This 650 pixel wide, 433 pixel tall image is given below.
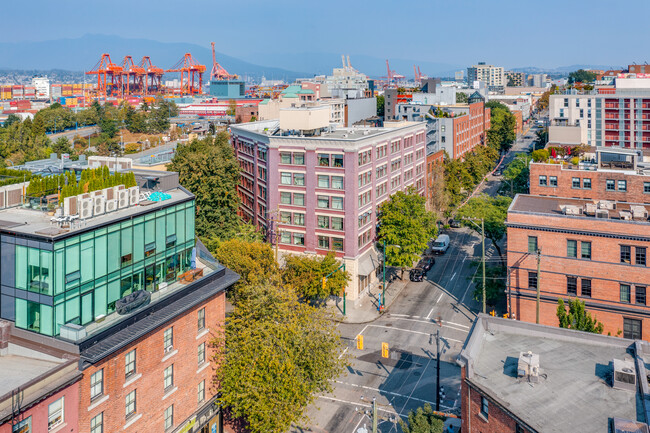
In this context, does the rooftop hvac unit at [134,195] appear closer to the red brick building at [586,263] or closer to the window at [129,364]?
the window at [129,364]

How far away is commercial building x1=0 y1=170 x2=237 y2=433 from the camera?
2770cm

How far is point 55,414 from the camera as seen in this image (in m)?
25.5

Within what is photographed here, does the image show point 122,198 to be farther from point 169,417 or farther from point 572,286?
point 572,286

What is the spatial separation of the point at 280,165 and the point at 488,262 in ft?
97.5

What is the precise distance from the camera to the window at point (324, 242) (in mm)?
63375

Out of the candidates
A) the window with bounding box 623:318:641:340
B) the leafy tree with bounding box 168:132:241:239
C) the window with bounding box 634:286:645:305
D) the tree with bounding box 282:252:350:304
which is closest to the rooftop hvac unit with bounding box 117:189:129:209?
the tree with bounding box 282:252:350:304

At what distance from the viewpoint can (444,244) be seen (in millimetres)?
81250

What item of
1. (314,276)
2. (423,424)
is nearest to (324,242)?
(314,276)

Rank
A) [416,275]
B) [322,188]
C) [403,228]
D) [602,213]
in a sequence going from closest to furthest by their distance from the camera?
[602,213]
[322,188]
[403,228]
[416,275]

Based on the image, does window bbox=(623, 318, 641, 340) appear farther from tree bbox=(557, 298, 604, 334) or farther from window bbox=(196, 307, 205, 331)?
window bbox=(196, 307, 205, 331)

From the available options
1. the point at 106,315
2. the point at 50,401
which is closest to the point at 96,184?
the point at 106,315

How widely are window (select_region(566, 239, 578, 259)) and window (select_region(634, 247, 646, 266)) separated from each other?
4907mm

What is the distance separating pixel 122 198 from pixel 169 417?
44.9 feet

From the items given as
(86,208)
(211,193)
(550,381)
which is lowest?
(550,381)
